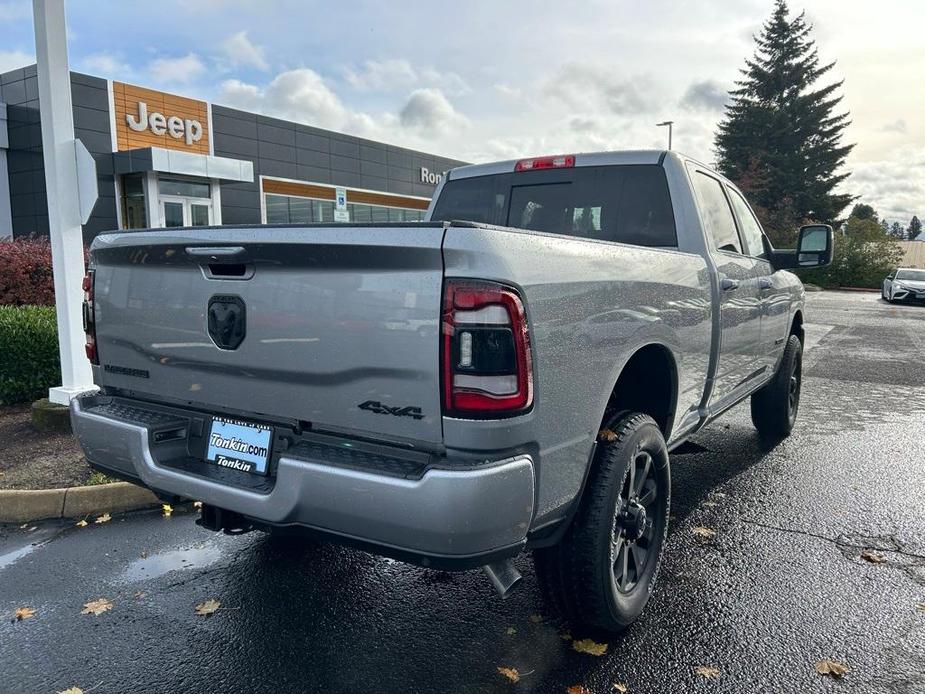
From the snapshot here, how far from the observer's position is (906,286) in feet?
86.2

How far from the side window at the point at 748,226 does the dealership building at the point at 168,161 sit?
48.6 ft

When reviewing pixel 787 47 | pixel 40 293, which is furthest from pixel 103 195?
pixel 787 47

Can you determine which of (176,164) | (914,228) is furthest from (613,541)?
(914,228)

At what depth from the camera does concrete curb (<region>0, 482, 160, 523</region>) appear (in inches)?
169

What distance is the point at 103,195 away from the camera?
22.1 meters

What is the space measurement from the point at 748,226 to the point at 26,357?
6.42 meters

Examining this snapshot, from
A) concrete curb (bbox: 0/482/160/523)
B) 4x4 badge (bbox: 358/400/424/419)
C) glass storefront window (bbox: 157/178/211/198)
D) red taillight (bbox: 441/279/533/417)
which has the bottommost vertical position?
concrete curb (bbox: 0/482/160/523)

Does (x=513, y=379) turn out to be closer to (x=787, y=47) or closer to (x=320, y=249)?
(x=320, y=249)

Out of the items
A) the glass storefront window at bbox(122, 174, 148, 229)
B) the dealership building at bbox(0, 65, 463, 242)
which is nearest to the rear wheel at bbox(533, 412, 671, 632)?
the dealership building at bbox(0, 65, 463, 242)

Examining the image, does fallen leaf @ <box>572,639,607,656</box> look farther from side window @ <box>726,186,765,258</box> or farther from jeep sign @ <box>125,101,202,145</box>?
jeep sign @ <box>125,101,202,145</box>

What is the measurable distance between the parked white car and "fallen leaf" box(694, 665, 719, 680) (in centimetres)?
2819

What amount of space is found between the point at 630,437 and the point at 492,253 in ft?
3.62

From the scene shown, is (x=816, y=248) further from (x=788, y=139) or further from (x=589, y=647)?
(x=788, y=139)

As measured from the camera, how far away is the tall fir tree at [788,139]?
45.7m
